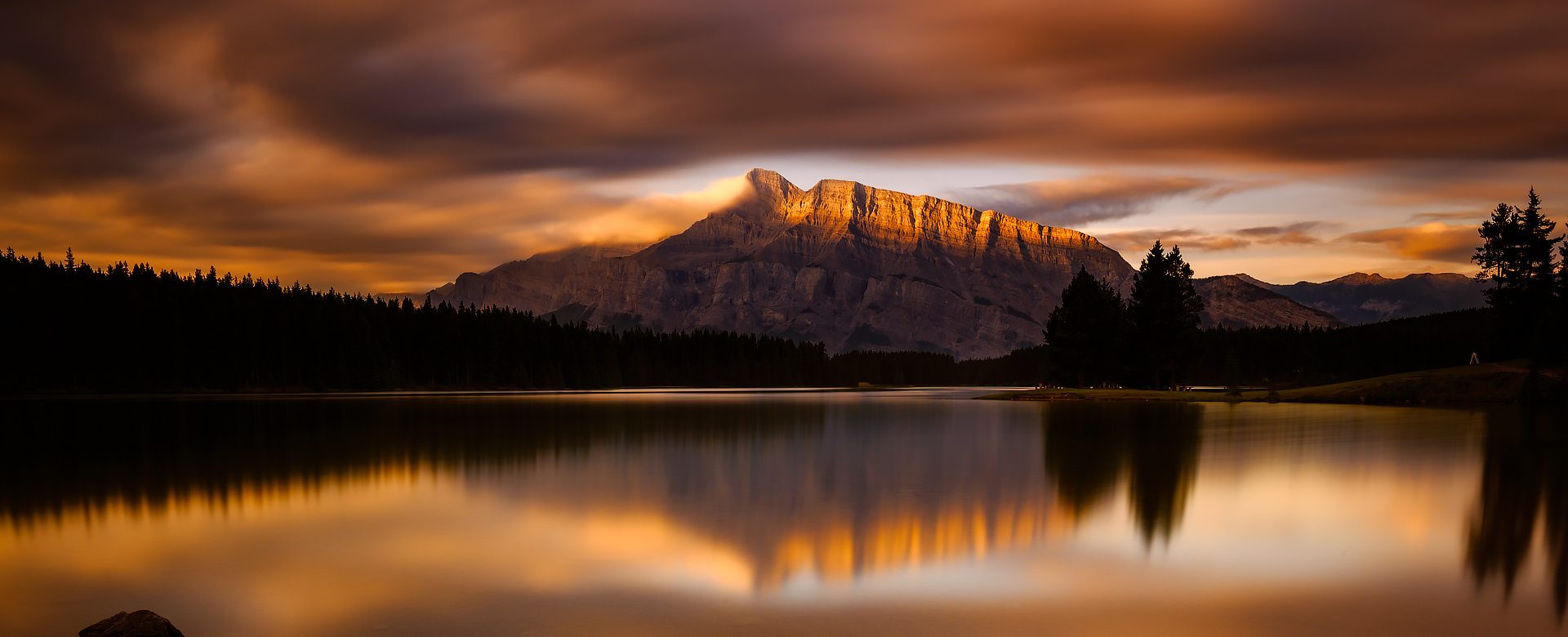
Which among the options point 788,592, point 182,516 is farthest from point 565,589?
point 182,516

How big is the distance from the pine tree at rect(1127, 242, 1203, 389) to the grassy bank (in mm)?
15535

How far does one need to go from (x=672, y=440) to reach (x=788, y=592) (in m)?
31.6

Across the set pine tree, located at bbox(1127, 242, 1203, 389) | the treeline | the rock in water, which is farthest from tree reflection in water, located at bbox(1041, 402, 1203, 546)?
the treeline

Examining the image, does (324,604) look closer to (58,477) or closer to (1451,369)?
(58,477)

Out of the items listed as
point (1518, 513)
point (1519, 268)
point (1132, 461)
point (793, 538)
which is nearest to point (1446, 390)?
point (1519, 268)

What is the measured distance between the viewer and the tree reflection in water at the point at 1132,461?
2395 cm

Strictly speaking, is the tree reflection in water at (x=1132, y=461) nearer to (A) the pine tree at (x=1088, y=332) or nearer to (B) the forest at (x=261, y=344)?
(A) the pine tree at (x=1088, y=332)

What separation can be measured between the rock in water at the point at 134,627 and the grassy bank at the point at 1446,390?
8841 centimetres

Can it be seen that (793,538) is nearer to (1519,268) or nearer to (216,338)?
(1519,268)

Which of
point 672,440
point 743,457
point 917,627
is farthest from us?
point 672,440

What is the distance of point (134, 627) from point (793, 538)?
11085 millimetres

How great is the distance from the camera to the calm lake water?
45.7ft

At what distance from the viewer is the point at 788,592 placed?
1502 centimetres

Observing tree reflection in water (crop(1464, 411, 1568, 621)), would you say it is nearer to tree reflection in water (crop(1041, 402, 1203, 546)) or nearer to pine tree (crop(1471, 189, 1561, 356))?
tree reflection in water (crop(1041, 402, 1203, 546))
